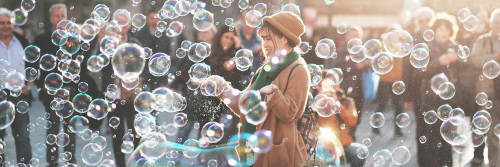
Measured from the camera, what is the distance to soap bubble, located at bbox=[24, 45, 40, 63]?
426cm

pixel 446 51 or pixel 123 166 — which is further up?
pixel 446 51

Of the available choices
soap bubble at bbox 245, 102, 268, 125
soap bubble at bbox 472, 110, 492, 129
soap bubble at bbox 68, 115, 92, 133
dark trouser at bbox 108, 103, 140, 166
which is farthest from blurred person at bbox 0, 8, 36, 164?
soap bubble at bbox 472, 110, 492, 129

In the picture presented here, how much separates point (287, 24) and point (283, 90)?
1.20 ft

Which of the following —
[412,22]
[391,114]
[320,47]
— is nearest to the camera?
[320,47]

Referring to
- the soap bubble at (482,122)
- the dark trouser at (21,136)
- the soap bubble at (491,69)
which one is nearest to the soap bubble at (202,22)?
the dark trouser at (21,136)

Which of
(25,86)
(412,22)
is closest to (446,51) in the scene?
(412,22)

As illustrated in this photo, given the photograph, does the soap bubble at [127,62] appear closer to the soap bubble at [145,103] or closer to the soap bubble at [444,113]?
the soap bubble at [145,103]

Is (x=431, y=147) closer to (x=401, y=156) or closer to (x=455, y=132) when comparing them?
(x=455, y=132)

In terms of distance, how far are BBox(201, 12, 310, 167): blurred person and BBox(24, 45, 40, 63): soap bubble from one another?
8.88 ft

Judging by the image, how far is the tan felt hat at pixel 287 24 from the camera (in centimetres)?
245

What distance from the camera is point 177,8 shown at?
4.23m

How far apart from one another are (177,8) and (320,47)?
138cm

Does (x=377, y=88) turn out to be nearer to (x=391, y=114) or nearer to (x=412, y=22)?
(x=412, y=22)

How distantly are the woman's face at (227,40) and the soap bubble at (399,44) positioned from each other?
1.53 m
